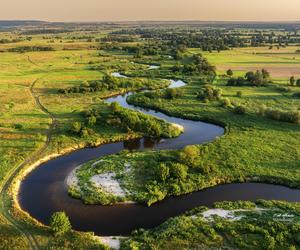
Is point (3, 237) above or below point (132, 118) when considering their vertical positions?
below

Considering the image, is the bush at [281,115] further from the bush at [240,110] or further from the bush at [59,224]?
the bush at [59,224]

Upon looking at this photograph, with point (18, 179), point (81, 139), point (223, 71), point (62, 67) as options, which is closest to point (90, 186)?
point (18, 179)

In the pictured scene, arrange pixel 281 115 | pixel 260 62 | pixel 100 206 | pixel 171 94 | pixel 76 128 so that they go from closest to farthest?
pixel 100 206 → pixel 76 128 → pixel 281 115 → pixel 171 94 → pixel 260 62

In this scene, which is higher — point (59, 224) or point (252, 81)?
point (252, 81)

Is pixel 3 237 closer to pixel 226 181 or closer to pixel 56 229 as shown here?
pixel 56 229

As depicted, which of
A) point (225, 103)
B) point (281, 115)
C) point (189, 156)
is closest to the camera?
point (189, 156)

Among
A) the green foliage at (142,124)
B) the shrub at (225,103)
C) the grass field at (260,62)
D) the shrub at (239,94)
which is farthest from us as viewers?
the grass field at (260,62)

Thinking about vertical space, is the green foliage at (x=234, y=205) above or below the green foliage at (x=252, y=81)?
below

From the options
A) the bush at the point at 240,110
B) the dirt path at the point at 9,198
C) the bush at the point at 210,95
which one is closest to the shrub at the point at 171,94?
the bush at the point at 210,95

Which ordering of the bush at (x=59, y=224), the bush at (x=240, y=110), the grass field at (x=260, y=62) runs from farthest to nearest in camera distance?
the grass field at (x=260, y=62) < the bush at (x=240, y=110) < the bush at (x=59, y=224)

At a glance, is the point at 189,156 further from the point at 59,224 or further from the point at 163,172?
the point at 59,224

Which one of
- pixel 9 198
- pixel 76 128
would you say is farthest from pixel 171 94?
pixel 9 198
